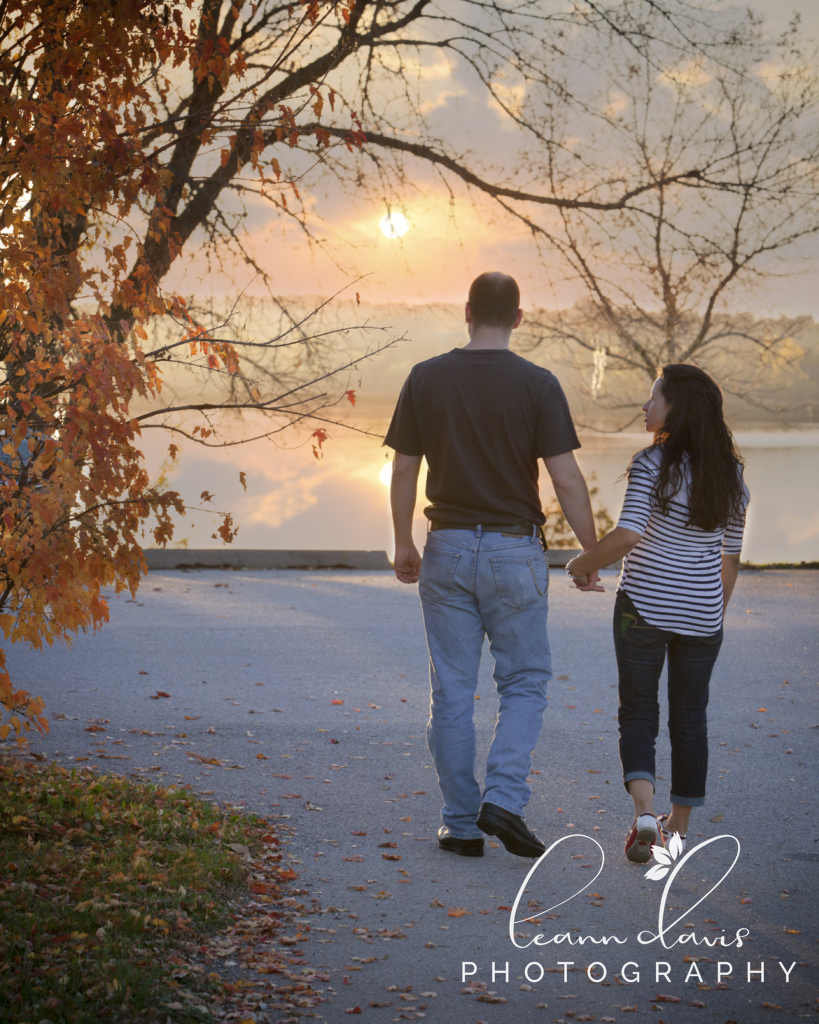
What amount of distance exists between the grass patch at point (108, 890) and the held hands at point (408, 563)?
48.4 inches

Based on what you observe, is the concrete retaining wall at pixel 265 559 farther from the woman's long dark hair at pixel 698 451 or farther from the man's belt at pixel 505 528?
the woman's long dark hair at pixel 698 451

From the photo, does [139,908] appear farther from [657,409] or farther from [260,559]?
[260,559]

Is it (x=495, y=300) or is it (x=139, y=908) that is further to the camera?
(x=495, y=300)

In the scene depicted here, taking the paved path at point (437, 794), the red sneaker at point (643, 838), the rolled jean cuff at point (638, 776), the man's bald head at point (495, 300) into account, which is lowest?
the paved path at point (437, 794)

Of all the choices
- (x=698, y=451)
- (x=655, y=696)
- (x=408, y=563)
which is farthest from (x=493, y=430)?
(x=655, y=696)

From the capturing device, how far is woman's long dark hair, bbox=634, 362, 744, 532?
3600 mm

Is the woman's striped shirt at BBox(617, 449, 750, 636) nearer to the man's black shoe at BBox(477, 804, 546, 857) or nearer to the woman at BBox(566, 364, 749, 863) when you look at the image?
the woman at BBox(566, 364, 749, 863)

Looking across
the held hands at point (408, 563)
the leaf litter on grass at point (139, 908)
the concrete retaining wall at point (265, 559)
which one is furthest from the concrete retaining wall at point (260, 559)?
the held hands at point (408, 563)

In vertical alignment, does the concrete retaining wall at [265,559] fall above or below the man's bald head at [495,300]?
below

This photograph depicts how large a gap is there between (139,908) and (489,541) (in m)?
1.79

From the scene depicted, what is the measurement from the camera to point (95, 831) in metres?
3.81

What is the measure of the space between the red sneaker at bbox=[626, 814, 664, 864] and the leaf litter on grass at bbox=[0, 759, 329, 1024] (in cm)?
127

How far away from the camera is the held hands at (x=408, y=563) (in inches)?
152

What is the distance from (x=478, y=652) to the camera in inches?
153
